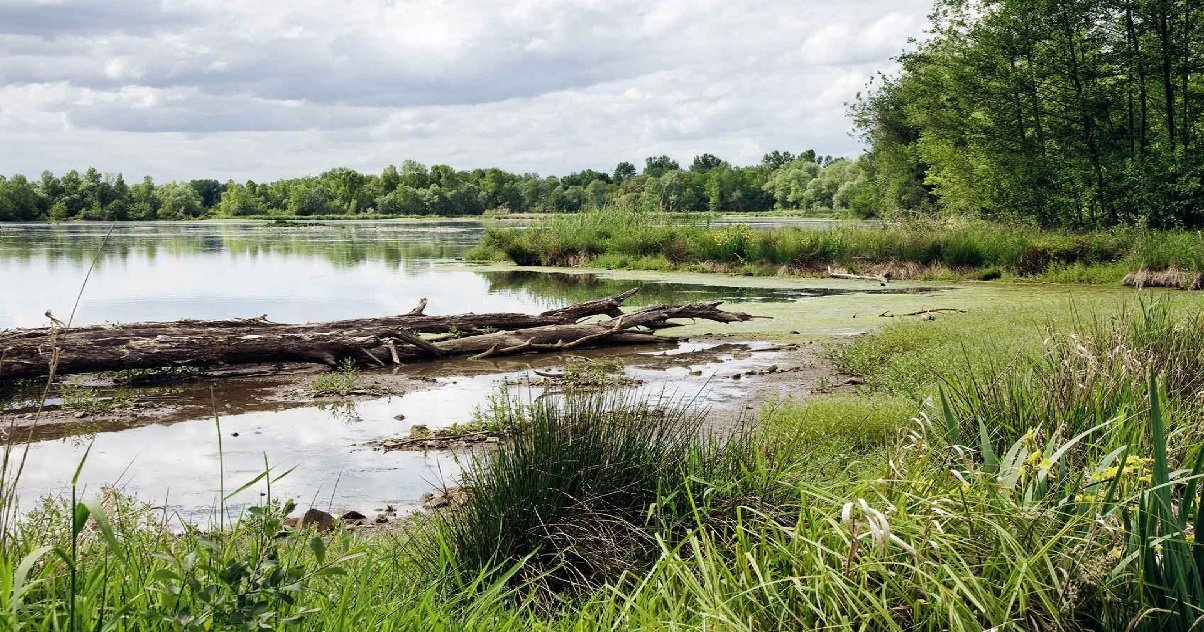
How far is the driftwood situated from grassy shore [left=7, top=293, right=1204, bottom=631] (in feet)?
24.8

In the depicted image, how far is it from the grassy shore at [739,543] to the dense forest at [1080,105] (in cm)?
2628

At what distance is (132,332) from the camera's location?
13281mm

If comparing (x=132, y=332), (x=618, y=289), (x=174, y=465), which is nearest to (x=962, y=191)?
(x=618, y=289)

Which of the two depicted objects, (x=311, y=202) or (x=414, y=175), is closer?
(x=311, y=202)

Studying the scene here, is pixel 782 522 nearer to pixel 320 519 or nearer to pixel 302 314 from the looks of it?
pixel 320 519

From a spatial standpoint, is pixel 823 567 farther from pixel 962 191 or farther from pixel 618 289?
pixel 962 191

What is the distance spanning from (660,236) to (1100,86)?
45.9 ft

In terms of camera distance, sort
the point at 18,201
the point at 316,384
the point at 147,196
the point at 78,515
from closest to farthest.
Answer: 1. the point at 78,515
2. the point at 316,384
3. the point at 18,201
4. the point at 147,196

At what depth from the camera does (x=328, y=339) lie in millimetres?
14234

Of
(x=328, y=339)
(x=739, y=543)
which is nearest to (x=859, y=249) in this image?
(x=328, y=339)

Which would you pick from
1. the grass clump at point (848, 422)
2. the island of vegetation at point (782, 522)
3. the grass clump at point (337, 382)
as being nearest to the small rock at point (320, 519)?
the island of vegetation at point (782, 522)

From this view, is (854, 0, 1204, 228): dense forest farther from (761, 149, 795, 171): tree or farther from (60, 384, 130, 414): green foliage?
(761, 149, 795, 171): tree

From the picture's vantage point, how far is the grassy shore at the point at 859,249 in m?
24.7

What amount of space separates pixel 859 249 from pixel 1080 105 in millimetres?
8386
